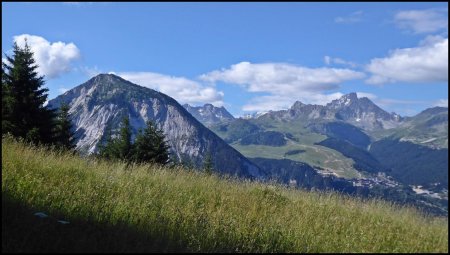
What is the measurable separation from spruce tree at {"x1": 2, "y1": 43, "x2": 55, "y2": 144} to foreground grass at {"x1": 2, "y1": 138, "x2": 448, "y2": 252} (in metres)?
18.3

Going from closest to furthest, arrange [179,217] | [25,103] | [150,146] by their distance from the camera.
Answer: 1. [179,217]
2. [25,103]
3. [150,146]

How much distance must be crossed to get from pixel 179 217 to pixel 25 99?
24.7 meters

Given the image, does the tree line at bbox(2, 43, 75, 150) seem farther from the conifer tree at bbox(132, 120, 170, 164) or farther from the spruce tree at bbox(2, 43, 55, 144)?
the conifer tree at bbox(132, 120, 170, 164)

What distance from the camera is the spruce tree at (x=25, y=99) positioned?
2769cm

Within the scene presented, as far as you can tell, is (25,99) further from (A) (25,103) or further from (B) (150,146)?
(B) (150,146)

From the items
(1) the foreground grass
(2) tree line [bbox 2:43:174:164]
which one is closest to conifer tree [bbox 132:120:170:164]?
(2) tree line [bbox 2:43:174:164]

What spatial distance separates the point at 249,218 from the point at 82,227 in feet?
11.1

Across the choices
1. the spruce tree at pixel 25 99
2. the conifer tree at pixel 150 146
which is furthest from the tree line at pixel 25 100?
the conifer tree at pixel 150 146

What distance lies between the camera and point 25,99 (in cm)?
2867

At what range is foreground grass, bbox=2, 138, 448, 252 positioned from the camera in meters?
6.48

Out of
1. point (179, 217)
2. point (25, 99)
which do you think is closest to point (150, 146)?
point (25, 99)

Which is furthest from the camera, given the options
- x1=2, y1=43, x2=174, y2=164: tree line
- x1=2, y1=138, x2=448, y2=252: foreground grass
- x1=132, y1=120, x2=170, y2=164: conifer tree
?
x1=132, y1=120, x2=170, y2=164: conifer tree

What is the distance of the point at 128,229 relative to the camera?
691cm

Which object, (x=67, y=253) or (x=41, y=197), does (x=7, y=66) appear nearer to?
(x=41, y=197)
